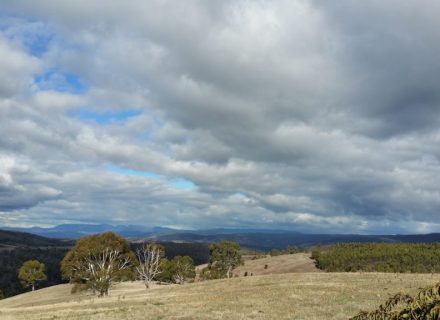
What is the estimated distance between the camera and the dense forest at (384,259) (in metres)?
158

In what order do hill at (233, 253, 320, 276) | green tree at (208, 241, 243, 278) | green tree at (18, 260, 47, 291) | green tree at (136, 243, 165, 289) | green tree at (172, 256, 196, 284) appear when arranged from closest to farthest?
green tree at (136, 243, 165, 289) < green tree at (18, 260, 47, 291) < green tree at (172, 256, 196, 284) < green tree at (208, 241, 243, 278) < hill at (233, 253, 320, 276)

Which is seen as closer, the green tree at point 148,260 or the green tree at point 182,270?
the green tree at point 148,260

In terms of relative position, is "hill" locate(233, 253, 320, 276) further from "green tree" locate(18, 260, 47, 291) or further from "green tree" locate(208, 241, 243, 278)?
"green tree" locate(18, 260, 47, 291)

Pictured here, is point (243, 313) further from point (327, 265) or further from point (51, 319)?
point (327, 265)

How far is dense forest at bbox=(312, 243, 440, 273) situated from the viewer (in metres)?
158

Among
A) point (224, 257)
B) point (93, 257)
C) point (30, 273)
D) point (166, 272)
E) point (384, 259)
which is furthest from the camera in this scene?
point (384, 259)

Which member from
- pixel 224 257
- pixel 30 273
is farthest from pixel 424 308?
pixel 224 257

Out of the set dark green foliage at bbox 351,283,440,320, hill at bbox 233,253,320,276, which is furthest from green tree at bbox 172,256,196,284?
dark green foliage at bbox 351,283,440,320

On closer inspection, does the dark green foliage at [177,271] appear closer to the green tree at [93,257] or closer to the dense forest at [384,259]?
the green tree at [93,257]

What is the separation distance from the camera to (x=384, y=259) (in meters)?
174

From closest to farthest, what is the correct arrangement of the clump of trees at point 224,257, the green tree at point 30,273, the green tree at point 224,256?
the green tree at point 30,273, the clump of trees at point 224,257, the green tree at point 224,256

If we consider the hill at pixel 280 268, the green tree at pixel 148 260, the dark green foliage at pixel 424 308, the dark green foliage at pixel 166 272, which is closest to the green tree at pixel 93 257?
the green tree at pixel 148 260

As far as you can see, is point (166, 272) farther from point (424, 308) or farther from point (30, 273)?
point (424, 308)

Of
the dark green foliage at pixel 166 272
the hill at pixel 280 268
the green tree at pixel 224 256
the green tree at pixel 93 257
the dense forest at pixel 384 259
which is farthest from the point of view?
the hill at pixel 280 268
